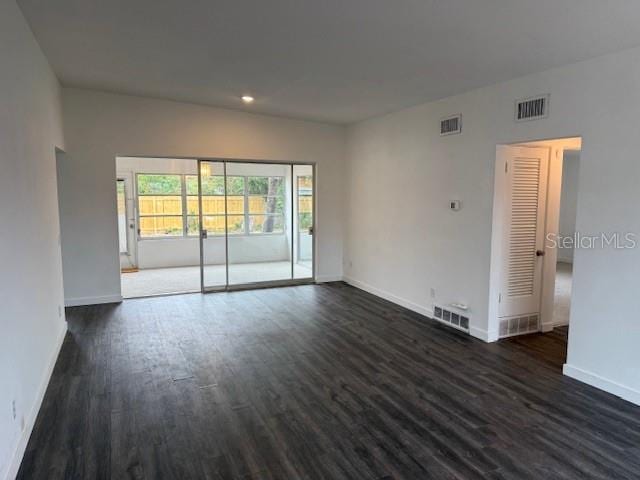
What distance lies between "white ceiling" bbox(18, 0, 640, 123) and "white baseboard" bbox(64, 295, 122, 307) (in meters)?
2.91

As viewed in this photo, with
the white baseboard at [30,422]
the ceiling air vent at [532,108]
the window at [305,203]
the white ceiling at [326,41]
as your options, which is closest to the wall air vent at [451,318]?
the ceiling air vent at [532,108]

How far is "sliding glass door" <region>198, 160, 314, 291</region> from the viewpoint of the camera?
6.68m

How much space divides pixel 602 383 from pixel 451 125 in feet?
9.83

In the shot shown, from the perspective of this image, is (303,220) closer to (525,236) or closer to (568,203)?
(525,236)

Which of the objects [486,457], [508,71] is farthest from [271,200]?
[486,457]

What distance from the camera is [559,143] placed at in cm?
438

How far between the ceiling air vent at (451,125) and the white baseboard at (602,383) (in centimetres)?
269

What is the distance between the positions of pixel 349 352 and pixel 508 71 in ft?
10.1

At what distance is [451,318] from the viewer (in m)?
4.89

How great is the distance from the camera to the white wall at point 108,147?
5547 mm

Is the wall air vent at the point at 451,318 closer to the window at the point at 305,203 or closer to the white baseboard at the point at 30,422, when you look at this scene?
the window at the point at 305,203

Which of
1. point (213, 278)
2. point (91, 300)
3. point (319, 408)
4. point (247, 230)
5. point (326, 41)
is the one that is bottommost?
point (319, 408)

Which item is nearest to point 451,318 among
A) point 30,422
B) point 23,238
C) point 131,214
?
point 30,422

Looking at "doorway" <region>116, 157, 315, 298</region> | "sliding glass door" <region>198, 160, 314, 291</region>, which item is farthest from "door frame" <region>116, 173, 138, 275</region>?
"sliding glass door" <region>198, 160, 314, 291</region>
